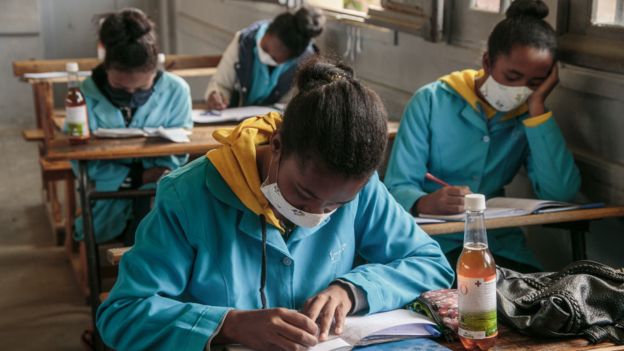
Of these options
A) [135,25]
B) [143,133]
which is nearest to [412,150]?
[143,133]

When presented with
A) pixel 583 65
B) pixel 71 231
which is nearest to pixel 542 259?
pixel 583 65

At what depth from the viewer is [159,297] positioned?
169 cm

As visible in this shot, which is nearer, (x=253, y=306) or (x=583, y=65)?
(x=253, y=306)

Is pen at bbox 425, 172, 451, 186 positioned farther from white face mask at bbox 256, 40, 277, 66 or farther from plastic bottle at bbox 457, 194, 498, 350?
white face mask at bbox 256, 40, 277, 66

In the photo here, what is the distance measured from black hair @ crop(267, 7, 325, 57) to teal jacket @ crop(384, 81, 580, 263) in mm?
1681

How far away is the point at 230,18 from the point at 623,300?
536 cm

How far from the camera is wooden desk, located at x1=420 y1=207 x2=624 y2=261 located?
252cm

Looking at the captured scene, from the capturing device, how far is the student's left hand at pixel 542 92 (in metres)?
2.88

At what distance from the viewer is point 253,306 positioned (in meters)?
1.83

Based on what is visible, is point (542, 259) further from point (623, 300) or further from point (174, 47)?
point (174, 47)

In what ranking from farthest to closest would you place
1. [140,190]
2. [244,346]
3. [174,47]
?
[174,47], [140,190], [244,346]

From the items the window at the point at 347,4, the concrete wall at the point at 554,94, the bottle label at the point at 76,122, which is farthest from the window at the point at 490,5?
the bottle label at the point at 76,122

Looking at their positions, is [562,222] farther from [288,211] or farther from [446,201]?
[288,211]

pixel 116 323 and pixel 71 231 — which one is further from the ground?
pixel 116 323
